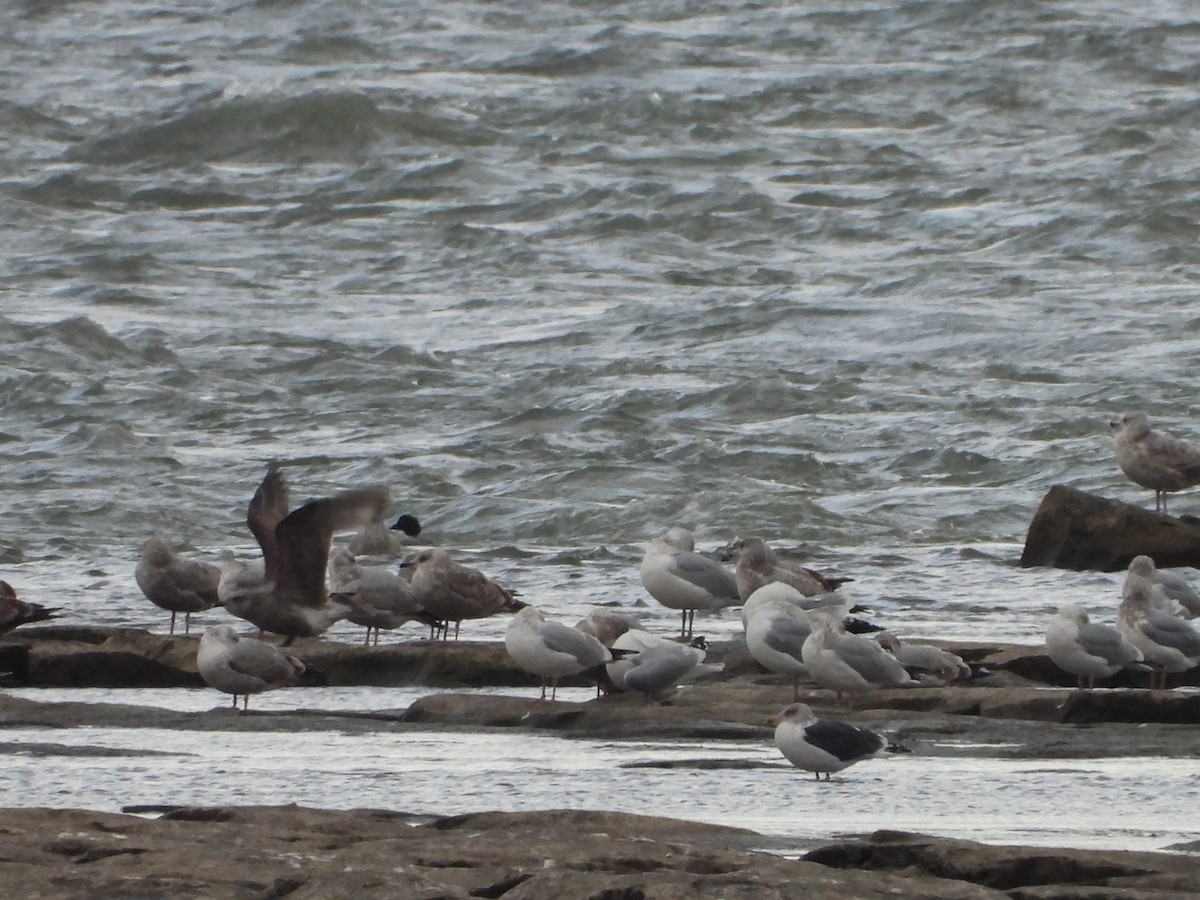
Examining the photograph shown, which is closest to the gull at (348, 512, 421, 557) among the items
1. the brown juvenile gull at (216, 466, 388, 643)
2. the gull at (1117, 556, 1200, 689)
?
the brown juvenile gull at (216, 466, 388, 643)

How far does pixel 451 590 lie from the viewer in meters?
10.1

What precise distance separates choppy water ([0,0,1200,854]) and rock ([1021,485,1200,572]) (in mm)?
210

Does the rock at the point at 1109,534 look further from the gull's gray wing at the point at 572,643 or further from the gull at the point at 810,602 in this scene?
the gull's gray wing at the point at 572,643

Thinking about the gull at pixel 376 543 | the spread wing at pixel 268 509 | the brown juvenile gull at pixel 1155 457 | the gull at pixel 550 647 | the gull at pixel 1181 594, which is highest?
the brown juvenile gull at pixel 1155 457

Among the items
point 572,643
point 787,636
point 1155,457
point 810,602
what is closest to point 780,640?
point 787,636

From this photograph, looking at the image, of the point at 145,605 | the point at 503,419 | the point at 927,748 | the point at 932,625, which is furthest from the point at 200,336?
the point at 927,748

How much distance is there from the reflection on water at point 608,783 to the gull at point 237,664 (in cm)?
70

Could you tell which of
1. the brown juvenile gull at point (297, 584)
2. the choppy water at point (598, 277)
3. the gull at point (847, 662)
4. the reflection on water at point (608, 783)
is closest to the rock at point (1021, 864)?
the reflection on water at point (608, 783)

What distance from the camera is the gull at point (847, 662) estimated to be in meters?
8.09

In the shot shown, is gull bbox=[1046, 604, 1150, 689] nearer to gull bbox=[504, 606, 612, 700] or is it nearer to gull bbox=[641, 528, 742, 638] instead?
gull bbox=[504, 606, 612, 700]

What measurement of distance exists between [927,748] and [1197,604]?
333 centimetres

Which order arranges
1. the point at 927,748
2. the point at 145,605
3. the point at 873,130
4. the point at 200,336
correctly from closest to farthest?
the point at 927,748 → the point at 145,605 → the point at 200,336 → the point at 873,130

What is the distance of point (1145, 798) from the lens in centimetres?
616

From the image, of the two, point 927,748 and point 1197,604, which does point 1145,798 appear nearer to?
point 927,748
